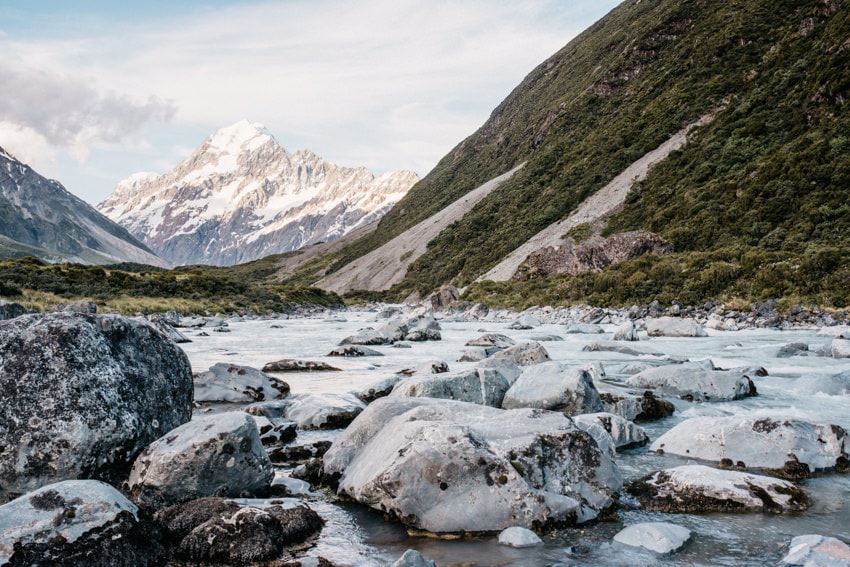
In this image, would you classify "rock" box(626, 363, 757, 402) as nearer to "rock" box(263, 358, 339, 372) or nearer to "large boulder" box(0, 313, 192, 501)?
"rock" box(263, 358, 339, 372)

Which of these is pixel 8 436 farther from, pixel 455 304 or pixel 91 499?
pixel 455 304

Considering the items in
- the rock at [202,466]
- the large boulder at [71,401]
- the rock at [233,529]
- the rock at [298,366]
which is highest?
the large boulder at [71,401]

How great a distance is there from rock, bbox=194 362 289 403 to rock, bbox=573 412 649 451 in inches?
302

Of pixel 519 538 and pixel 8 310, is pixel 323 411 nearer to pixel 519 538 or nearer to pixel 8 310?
pixel 519 538

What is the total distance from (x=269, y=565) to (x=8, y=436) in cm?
367

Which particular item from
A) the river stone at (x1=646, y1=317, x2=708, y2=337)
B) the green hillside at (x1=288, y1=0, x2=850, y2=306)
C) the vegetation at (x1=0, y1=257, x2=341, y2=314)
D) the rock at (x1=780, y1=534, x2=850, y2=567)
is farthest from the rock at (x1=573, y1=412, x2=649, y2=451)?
the vegetation at (x1=0, y1=257, x2=341, y2=314)

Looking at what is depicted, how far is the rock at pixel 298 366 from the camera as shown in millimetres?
18000

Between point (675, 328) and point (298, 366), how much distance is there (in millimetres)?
18585

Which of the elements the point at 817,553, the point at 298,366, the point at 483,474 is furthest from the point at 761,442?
the point at 298,366

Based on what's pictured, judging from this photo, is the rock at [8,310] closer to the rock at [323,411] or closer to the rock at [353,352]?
the rock at [353,352]

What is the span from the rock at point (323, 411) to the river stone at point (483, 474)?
314 centimetres

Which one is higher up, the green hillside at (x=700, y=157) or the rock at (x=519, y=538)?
the green hillside at (x=700, y=157)

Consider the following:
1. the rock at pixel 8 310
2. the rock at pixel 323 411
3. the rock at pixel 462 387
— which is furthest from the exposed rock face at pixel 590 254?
the rock at pixel 8 310

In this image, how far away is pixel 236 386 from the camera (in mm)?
13266
